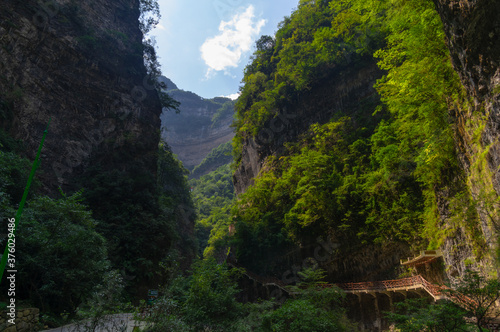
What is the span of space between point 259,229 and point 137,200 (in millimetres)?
10298

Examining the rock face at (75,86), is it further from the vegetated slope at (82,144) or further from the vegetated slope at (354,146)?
the vegetated slope at (354,146)

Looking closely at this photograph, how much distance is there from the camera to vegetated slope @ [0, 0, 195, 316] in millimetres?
10844

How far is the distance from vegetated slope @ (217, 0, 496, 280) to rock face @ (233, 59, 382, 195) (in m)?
0.11

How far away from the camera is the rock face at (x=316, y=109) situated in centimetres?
2164

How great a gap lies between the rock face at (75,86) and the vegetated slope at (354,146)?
37.8 feet

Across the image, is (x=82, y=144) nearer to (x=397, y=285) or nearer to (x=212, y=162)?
(x=397, y=285)

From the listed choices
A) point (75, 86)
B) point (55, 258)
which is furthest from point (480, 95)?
point (75, 86)

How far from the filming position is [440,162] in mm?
9945

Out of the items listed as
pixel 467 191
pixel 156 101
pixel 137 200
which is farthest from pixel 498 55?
pixel 156 101

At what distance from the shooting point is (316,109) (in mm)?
24906

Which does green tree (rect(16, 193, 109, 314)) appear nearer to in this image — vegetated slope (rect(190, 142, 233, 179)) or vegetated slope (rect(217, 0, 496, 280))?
vegetated slope (rect(217, 0, 496, 280))

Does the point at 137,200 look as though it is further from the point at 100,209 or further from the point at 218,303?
the point at 218,303

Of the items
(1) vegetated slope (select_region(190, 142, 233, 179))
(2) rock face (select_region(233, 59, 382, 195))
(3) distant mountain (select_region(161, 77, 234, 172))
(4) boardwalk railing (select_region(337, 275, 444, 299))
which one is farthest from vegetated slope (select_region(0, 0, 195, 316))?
(3) distant mountain (select_region(161, 77, 234, 172))

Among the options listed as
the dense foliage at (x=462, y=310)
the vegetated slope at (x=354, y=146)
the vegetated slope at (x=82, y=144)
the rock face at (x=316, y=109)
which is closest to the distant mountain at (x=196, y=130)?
the vegetated slope at (x=354, y=146)
